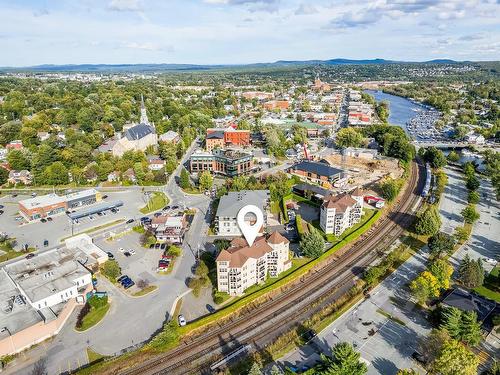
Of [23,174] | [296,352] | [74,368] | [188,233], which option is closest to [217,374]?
[296,352]

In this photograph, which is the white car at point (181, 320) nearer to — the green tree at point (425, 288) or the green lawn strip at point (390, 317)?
the green lawn strip at point (390, 317)


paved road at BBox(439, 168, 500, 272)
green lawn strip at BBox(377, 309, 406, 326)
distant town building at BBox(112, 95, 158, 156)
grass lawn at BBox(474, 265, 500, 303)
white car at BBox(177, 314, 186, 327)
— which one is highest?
distant town building at BBox(112, 95, 158, 156)

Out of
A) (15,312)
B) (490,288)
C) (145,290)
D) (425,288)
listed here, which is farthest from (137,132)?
(490,288)

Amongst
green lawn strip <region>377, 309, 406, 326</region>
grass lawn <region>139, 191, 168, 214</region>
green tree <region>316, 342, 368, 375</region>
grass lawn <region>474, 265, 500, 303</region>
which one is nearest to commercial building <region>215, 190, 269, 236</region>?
grass lawn <region>139, 191, 168, 214</region>

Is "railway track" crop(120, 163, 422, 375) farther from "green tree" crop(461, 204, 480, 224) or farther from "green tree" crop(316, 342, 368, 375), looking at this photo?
"green tree" crop(461, 204, 480, 224)

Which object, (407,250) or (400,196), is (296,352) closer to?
(407,250)

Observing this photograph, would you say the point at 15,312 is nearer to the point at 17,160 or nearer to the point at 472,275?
the point at 472,275
